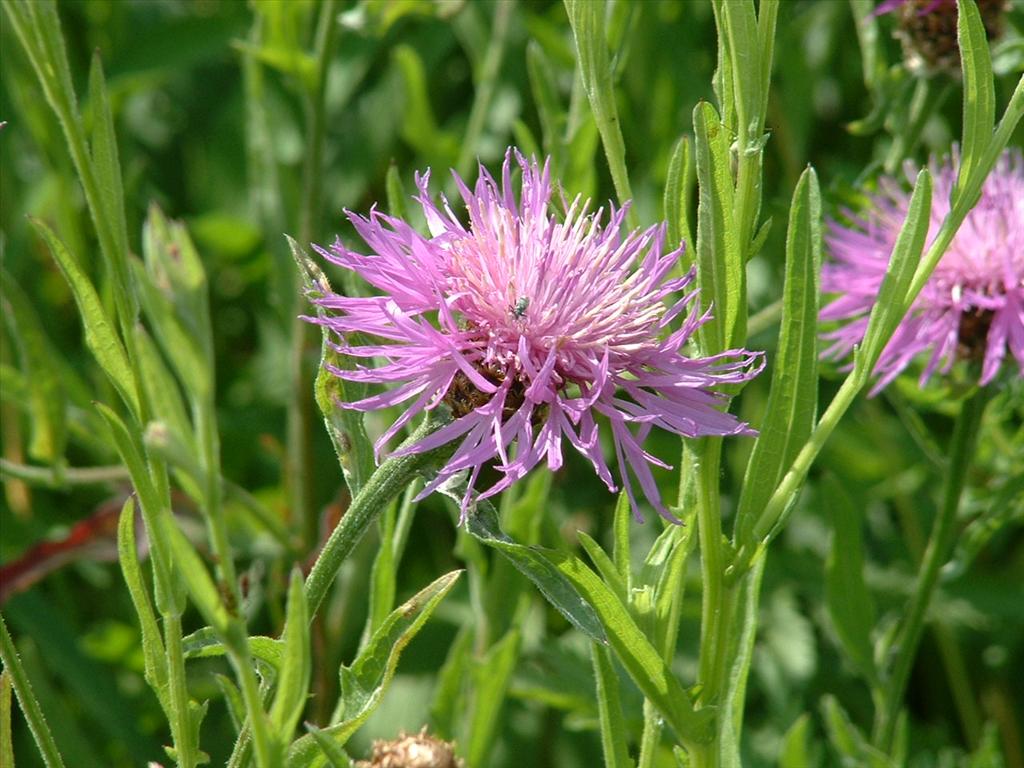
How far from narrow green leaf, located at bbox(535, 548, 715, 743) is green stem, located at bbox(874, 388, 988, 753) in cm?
50

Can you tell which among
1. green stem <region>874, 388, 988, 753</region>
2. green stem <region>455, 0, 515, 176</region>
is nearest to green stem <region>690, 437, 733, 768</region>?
green stem <region>874, 388, 988, 753</region>

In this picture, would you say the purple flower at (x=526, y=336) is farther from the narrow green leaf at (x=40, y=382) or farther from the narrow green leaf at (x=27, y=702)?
the narrow green leaf at (x=40, y=382)

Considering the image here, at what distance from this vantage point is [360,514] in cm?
77

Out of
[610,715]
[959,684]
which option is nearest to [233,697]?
[610,715]

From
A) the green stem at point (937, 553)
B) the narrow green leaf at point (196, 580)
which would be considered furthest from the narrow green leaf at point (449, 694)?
the narrow green leaf at point (196, 580)

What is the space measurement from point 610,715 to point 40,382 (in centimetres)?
77

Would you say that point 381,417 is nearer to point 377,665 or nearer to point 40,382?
point 40,382

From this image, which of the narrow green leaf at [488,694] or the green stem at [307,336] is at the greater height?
the green stem at [307,336]

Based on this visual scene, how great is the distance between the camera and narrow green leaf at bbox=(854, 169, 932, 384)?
0.79 meters

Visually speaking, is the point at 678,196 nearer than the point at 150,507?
No

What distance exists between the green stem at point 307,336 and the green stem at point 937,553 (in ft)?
2.31

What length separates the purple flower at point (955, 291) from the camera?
48.1 inches

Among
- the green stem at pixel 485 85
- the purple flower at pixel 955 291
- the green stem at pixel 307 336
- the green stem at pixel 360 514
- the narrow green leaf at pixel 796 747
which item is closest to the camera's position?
the green stem at pixel 360 514

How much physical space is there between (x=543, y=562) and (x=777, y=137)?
49.8 inches
